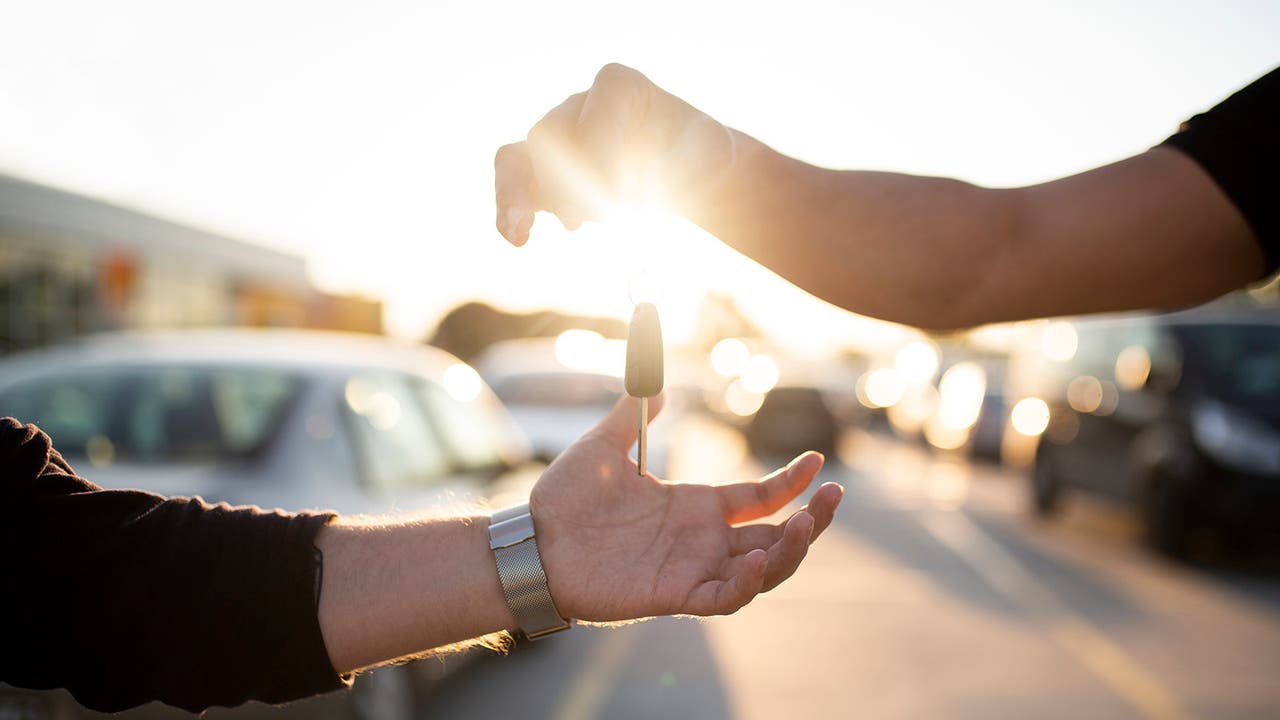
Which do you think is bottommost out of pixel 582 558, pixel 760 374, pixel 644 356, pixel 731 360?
pixel 731 360

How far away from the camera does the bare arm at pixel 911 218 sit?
150 centimetres

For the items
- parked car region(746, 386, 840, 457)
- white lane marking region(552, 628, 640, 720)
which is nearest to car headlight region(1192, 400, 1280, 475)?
white lane marking region(552, 628, 640, 720)

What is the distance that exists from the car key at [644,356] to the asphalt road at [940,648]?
3705mm

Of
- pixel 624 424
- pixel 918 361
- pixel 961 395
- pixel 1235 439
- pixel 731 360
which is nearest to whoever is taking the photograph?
pixel 624 424

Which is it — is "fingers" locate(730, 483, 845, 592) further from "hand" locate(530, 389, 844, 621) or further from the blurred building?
the blurred building

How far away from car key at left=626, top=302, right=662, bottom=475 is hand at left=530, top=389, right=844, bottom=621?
0.50 ft

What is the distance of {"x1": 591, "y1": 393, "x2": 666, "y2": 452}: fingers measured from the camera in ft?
5.82

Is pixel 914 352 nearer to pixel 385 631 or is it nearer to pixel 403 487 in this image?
pixel 403 487

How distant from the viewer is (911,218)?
5.08ft

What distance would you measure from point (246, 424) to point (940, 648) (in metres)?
4.51

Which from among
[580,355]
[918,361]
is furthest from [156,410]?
[918,361]

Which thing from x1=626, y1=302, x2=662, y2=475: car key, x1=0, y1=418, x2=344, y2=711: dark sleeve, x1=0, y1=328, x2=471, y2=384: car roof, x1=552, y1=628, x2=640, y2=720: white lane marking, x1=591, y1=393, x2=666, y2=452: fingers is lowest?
x1=552, y1=628, x2=640, y2=720: white lane marking

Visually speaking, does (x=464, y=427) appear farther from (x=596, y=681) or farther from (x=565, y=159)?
(x=565, y=159)

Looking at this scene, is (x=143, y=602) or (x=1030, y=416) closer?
(x=143, y=602)
